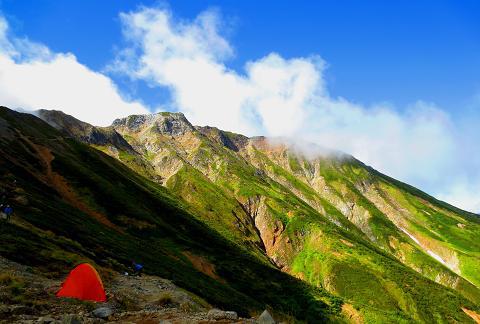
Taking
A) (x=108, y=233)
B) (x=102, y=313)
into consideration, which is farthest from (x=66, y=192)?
(x=102, y=313)

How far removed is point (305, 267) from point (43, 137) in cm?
12389

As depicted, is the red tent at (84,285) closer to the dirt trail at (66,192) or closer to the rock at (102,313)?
the rock at (102,313)

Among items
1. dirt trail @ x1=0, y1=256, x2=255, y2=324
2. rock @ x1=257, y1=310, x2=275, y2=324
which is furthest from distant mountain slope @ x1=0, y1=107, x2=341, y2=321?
rock @ x1=257, y1=310, x2=275, y2=324

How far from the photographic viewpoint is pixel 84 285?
23188 mm

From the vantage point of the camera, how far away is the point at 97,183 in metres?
121

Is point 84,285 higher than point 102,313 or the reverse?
the reverse

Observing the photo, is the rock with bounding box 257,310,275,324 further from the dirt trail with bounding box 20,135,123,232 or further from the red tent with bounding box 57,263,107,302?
the dirt trail with bounding box 20,135,123,232

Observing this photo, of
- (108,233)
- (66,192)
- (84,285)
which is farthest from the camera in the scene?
(66,192)

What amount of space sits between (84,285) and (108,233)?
175ft

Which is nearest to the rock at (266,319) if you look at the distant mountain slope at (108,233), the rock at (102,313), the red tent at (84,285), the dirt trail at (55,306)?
the dirt trail at (55,306)

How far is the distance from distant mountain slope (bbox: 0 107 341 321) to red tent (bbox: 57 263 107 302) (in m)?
8.24

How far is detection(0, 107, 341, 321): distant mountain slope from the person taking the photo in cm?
4316

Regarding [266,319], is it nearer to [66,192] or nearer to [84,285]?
[84,285]

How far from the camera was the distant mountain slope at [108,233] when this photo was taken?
43156 mm
